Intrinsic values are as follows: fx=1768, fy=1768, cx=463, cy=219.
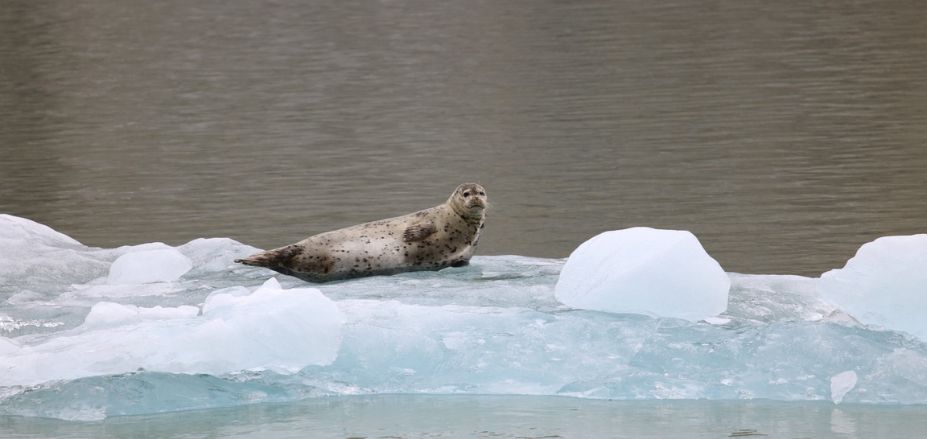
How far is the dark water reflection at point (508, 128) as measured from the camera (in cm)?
1805

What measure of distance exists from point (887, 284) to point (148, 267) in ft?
15.3

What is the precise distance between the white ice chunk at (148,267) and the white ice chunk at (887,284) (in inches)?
168

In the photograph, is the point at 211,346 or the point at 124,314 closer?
the point at 211,346

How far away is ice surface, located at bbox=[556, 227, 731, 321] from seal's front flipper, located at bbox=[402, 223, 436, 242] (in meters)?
1.87

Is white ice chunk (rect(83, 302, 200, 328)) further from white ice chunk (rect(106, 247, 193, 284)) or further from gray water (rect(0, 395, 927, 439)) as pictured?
white ice chunk (rect(106, 247, 193, 284))

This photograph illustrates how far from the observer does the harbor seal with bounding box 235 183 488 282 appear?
35.5 ft

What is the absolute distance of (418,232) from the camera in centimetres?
1101

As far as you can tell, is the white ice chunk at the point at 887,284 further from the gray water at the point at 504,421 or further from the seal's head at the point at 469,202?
the seal's head at the point at 469,202

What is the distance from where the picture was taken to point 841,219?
16859 millimetres

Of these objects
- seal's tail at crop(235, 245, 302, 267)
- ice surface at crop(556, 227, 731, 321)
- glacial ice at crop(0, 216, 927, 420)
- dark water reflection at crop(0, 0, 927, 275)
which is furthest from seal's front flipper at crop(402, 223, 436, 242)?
dark water reflection at crop(0, 0, 927, 275)

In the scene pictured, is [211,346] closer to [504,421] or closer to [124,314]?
[124,314]

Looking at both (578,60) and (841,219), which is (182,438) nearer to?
(841,219)

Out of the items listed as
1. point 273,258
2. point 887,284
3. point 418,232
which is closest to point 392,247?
point 418,232

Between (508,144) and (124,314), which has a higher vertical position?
(124,314)
